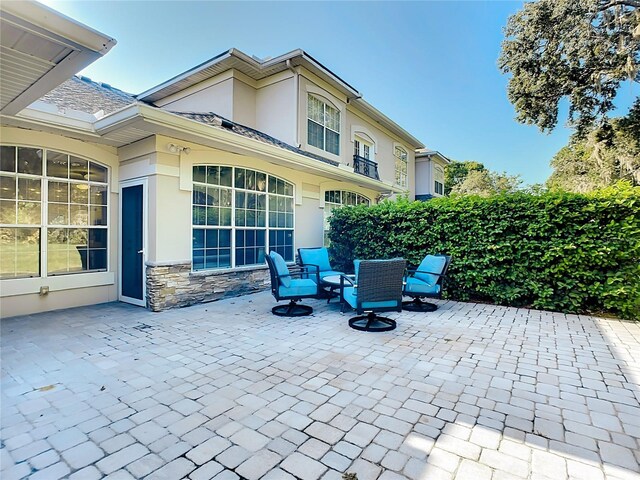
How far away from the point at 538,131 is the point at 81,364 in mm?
16166

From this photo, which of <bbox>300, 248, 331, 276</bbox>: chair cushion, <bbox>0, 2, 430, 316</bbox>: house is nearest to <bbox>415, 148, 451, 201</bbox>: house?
<bbox>0, 2, 430, 316</bbox>: house

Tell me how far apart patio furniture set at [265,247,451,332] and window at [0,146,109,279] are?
3790 mm

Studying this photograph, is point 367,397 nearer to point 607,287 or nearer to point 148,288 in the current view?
point 148,288

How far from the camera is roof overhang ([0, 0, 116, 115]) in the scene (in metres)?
2.71

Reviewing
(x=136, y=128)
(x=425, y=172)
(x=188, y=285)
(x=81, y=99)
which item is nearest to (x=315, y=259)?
(x=188, y=285)

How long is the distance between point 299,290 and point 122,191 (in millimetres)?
4345

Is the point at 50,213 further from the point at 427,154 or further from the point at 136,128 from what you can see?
A: the point at 427,154

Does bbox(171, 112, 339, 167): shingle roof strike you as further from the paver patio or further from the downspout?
the paver patio

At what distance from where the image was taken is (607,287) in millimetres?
5902

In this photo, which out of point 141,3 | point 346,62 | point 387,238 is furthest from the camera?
point 346,62

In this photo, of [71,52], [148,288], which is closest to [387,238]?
[148,288]

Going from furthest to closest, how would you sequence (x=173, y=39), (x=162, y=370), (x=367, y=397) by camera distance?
1. (x=173, y=39)
2. (x=162, y=370)
3. (x=367, y=397)

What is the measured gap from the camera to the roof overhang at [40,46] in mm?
2707

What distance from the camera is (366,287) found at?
489cm
